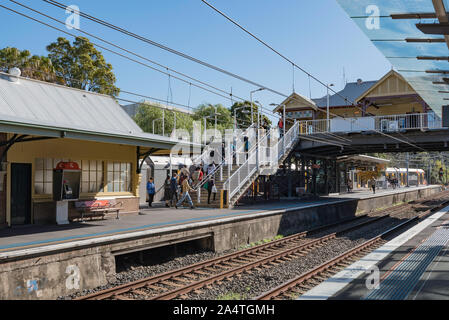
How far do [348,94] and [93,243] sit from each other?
42035mm

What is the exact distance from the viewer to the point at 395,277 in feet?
28.6

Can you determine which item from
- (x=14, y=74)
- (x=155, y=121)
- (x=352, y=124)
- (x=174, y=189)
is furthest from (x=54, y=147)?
(x=155, y=121)

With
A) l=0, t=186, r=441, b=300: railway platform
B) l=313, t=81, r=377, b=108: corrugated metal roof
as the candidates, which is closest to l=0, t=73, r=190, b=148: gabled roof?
l=0, t=186, r=441, b=300: railway platform

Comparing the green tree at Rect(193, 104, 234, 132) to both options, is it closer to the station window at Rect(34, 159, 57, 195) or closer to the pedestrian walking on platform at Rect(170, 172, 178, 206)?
the pedestrian walking on platform at Rect(170, 172, 178, 206)

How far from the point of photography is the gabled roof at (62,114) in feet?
34.1

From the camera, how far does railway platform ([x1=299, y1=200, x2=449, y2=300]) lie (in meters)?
7.52

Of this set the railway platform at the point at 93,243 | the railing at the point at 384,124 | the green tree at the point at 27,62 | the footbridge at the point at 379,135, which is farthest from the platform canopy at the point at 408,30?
the green tree at the point at 27,62

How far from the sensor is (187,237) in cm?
1264

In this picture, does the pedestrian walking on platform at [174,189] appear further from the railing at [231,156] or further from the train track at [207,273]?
the train track at [207,273]

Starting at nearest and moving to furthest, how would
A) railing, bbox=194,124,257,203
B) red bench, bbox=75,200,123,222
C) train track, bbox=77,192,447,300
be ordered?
train track, bbox=77,192,447,300 → red bench, bbox=75,200,123,222 → railing, bbox=194,124,257,203

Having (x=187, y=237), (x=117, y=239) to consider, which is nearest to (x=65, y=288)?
(x=117, y=239)

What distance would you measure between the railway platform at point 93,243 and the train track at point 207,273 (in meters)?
0.96

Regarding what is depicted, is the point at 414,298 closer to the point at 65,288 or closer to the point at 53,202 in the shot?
the point at 65,288

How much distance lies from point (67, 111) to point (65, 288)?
700 cm
